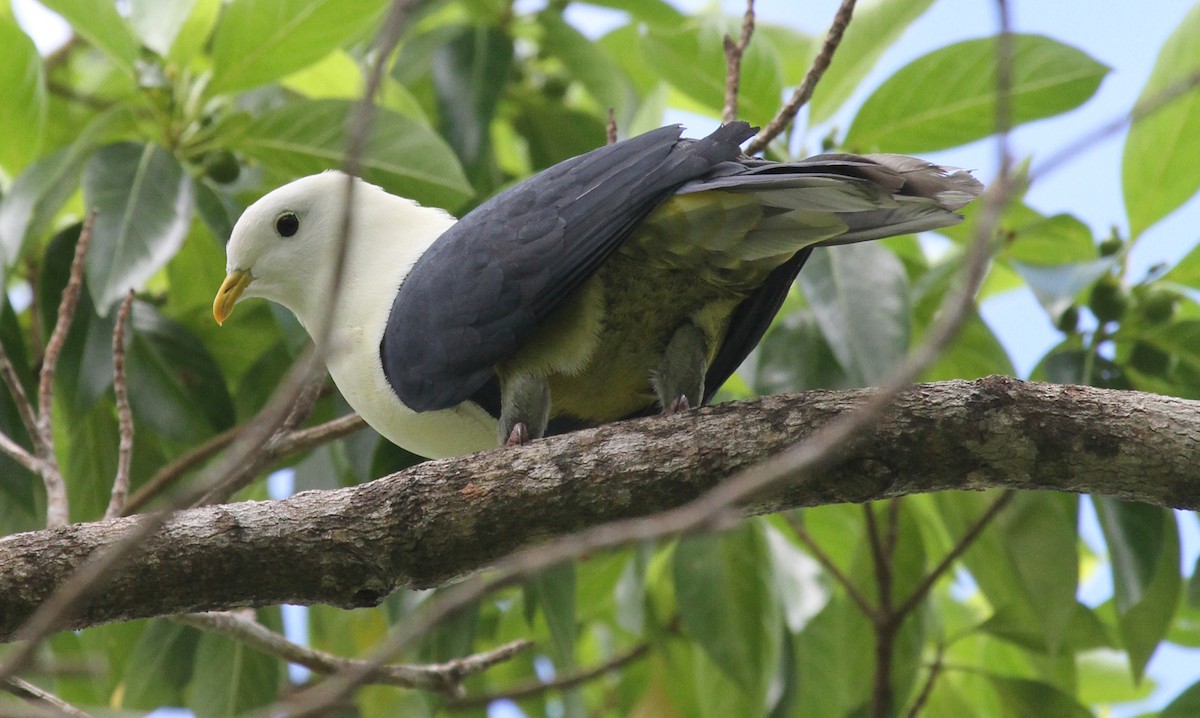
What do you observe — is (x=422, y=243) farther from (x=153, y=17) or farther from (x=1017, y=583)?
(x=1017, y=583)

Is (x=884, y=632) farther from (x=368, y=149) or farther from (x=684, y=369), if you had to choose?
(x=368, y=149)

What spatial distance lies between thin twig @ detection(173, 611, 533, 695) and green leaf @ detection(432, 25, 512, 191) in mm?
1660

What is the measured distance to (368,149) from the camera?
11.4ft

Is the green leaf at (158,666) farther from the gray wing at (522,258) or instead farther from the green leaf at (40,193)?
the gray wing at (522,258)

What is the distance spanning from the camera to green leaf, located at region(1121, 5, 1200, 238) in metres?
3.38

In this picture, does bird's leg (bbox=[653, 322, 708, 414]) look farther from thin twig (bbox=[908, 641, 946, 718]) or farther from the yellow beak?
thin twig (bbox=[908, 641, 946, 718])

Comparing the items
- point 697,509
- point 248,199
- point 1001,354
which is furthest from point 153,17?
point 697,509

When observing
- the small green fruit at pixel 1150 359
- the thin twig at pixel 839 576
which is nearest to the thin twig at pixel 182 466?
the thin twig at pixel 839 576

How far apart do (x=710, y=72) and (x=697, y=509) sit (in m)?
2.46

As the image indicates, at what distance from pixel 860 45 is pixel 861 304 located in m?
0.90

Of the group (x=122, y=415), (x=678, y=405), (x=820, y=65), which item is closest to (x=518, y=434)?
(x=678, y=405)

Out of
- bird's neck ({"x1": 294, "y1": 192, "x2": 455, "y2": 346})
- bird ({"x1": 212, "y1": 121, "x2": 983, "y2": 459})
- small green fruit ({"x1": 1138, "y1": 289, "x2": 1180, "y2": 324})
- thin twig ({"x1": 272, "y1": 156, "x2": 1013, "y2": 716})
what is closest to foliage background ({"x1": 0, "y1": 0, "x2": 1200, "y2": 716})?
small green fruit ({"x1": 1138, "y1": 289, "x2": 1180, "y2": 324})

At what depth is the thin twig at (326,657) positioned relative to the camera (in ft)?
9.64

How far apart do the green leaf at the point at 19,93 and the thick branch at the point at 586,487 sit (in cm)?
166
